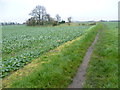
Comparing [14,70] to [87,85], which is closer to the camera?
[87,85]

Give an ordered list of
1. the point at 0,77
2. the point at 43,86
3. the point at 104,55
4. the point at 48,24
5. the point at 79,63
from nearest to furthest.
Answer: the point at 43,86
the point at 0,77
the point at 79,63
the point at 104,55
the point at 48,24

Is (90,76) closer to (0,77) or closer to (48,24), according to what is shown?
(0,77)

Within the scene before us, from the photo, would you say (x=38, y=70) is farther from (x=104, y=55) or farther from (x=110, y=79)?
(x=104, y=55)

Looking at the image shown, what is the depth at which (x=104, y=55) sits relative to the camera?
8.93m

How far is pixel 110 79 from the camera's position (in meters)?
5.40

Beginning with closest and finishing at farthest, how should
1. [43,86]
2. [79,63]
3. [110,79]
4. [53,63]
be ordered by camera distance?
[43,86], [110,79], [53,63], [79,63]

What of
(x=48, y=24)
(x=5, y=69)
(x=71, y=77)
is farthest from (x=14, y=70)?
(x=48, y=24)

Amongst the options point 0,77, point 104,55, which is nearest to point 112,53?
point 104,55

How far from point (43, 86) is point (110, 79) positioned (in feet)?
8.85

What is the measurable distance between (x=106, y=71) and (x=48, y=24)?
6231 centimetres

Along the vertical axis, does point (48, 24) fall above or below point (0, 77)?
above

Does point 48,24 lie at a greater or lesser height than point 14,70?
greater

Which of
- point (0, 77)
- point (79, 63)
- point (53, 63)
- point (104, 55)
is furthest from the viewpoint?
point (104, 55)

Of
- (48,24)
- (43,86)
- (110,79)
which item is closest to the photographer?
(43,86)
